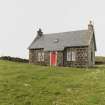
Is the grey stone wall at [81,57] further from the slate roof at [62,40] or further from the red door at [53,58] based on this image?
the red door at [53,58]

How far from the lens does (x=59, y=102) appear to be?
24.6 meters

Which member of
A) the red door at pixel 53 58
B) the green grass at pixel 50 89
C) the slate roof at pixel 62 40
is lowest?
the green grass at pixel 50 89

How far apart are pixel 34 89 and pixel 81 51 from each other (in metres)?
28.5

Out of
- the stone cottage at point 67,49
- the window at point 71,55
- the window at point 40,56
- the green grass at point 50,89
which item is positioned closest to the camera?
the green grass at point 50,89

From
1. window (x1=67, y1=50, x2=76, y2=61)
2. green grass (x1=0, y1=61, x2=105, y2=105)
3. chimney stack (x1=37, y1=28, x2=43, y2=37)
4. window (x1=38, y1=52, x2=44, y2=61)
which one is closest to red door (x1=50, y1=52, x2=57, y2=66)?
window (x1=38, y1=52, x2=44, y2=61)

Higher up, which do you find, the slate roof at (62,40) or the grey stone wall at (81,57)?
the slate roof at (62,40)

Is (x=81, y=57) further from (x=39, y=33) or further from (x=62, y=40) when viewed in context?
(x=39, y=33)

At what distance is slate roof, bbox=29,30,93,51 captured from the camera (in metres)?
57.5

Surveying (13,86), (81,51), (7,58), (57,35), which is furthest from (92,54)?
(13,86)

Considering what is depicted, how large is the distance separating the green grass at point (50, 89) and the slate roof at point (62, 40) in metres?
19.2

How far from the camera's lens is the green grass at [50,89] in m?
25.1

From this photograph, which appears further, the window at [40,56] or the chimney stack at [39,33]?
the chimney stack at [39,33]

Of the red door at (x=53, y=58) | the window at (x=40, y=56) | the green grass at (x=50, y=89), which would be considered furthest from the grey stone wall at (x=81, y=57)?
the green grass at (x=50, y=89)

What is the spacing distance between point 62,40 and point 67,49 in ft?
12.2
